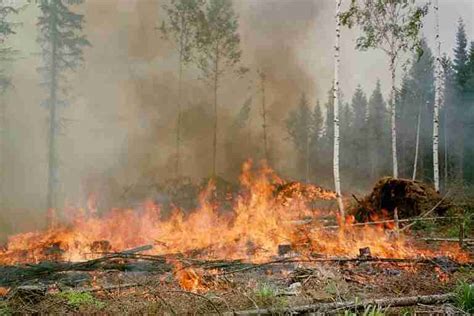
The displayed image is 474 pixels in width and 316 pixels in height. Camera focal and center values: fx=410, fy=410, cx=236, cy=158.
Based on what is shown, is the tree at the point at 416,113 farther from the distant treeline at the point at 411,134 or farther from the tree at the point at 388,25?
the tree at the point at 388,25

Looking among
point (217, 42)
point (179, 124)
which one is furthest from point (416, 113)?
point (179, 124)

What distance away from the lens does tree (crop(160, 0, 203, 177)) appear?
86.4 ft

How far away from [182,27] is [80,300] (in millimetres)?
22880

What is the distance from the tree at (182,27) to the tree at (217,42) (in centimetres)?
52

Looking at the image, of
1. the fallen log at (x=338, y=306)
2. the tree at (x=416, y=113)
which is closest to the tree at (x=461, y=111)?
the tree at (x=416, y=113)

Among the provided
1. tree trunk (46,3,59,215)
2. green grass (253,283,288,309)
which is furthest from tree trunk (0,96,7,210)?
green grass (253,283,288,309)

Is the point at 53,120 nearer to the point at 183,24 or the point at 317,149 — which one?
the point at 183,24

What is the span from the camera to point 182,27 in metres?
26.6

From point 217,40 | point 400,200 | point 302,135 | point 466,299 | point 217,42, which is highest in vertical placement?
point 217,40

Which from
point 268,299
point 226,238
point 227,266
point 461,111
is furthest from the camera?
point 461,111

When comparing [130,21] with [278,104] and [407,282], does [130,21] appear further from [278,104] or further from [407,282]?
[407,282]

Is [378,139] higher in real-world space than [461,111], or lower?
lower

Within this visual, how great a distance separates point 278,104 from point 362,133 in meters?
22.8

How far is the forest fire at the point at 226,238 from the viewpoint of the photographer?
33.2 ft
